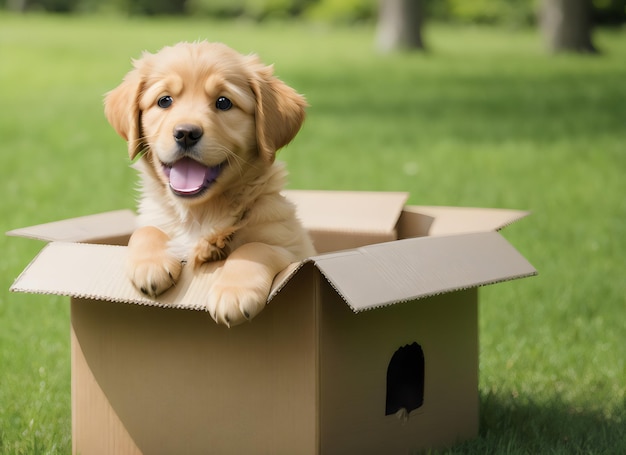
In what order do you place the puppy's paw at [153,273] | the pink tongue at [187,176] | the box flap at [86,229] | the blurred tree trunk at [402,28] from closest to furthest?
the puppy's paw at [153,273], the pink tongue at [187,176], the box flap at [86,229], the blurred tree trunk at [402,28]

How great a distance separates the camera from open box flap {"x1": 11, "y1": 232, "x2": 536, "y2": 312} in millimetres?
2623

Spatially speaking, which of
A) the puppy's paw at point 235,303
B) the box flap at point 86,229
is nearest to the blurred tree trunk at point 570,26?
the box flap at point 86,229

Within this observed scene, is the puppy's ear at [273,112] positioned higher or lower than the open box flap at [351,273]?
higher

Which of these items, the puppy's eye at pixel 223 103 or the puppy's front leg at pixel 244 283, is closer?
the puppy's front leg at pixel 244 283

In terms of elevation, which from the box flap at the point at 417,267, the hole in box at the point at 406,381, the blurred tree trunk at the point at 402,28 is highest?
the box flap at the point at 417,267

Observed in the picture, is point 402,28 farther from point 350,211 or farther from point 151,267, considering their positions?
point 151,267

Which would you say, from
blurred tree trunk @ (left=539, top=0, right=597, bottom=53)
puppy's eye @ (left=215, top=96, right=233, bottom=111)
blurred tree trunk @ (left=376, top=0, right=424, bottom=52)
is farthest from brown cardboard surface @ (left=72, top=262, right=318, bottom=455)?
blurred tree trunk @ (left=539, top=0, right=597, bottom=53)

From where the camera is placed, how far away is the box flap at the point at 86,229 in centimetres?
327

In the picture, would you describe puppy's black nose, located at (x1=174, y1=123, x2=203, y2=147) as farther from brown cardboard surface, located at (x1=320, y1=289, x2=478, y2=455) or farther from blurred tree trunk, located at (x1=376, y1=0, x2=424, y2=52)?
blurred tree trunk, located at (x1=376, y1=0, x2=424, y2=52)

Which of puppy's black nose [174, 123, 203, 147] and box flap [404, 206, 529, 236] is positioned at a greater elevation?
puppy's black nose [174, 123, 203, 147]

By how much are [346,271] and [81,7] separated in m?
28.5

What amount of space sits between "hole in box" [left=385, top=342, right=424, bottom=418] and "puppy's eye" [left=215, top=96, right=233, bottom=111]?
0.91 meters

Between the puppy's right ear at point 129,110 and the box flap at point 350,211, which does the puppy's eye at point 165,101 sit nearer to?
the puppy's right ear at point 129,110

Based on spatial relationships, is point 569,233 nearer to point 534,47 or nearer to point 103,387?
point 103,387
